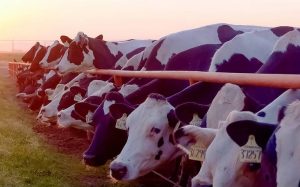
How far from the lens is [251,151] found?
4.33m

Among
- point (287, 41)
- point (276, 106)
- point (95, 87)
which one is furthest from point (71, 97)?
point (276, 106)

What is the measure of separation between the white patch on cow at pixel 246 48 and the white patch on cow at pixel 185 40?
159 cm

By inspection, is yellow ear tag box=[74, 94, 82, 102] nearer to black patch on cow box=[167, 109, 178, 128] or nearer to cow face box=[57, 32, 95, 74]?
cow face box=[57, 32, 95, 74]

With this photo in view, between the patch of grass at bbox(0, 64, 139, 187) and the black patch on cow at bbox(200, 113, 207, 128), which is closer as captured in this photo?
the black patch on cow at bbox(200, 113, 207, 128)

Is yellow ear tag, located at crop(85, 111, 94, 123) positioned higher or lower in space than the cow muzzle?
lower

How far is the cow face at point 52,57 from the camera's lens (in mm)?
21781

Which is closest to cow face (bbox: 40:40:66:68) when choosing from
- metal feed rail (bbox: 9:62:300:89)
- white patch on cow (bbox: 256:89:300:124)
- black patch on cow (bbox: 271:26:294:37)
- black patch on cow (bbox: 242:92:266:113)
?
black patch on cow (bbox: 271:26:294:37)

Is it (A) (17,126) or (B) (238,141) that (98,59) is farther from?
(B) (238,141)

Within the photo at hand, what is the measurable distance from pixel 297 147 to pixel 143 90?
5.24 m

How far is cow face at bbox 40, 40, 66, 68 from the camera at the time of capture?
21781 mm

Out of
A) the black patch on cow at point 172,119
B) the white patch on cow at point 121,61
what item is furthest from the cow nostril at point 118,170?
the white patch on cow at point 121,61

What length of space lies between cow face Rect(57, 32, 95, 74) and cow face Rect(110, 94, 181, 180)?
936 cm

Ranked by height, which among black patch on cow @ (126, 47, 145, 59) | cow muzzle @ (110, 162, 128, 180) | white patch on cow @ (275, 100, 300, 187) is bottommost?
black patch on cow @ (126, 47, 145, 59)

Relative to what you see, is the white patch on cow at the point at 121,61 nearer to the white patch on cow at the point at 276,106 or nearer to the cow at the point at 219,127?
the cow at the point at 219,127
